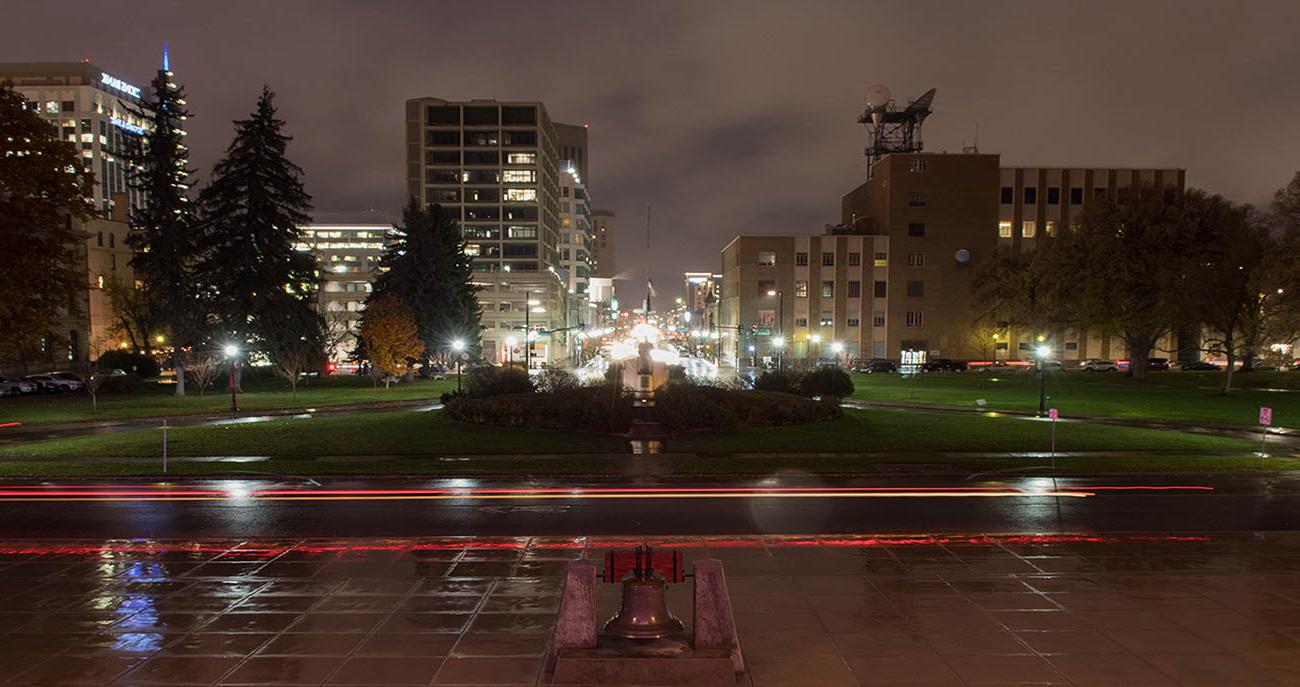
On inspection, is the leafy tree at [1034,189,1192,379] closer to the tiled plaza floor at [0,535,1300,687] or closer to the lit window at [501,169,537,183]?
the tiled plaza floor at [0,535,1300,687]

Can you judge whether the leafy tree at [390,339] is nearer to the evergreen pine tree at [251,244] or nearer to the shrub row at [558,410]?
the evergreen pine tree at [251,244]

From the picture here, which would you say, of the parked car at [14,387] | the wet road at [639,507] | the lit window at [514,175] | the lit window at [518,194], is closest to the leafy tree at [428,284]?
the parked car at [14,387]

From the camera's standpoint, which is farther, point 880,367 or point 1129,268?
point 880,367

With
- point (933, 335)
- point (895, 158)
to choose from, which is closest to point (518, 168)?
point (895, 158)

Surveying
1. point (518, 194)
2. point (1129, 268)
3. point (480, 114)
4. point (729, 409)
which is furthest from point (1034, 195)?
point (480, 114)

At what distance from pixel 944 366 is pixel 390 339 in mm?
58573

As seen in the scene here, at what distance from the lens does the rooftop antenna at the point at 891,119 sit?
305ft

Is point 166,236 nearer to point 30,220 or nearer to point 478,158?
point 30,220

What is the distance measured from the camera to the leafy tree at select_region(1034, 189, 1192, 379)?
5144 cm

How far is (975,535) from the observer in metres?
12.3

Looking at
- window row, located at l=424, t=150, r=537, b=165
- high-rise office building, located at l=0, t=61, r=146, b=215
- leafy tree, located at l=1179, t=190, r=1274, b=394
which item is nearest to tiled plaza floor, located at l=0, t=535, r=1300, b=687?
leafy tree, located at l=1179, t=190, r=1274, b=394

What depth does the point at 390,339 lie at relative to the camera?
52.4 m

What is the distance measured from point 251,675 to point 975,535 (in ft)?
37.0

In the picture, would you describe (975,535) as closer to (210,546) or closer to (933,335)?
(210,546)
